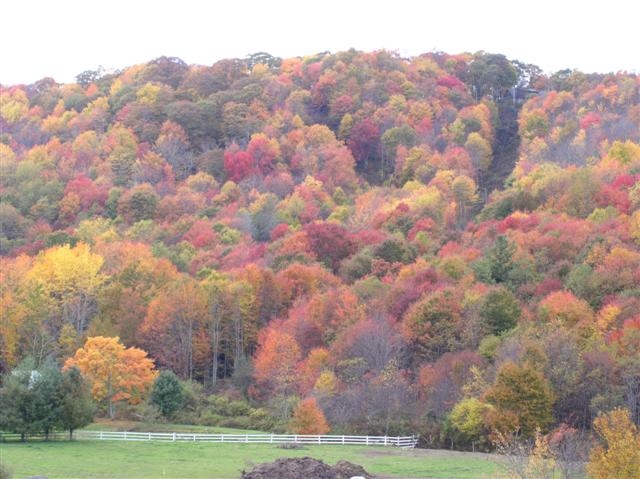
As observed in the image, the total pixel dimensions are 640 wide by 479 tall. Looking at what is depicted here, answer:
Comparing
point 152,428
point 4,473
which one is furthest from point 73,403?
point 4,473

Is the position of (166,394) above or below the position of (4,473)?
above

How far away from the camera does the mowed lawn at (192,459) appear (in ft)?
152

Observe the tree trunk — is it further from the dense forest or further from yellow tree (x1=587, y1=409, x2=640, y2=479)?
yellow tree (x1=587, y1=409, x2=640, y2=479)

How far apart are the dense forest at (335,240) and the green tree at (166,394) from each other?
0.43ft

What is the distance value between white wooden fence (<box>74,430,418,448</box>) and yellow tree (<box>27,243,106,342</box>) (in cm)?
2213

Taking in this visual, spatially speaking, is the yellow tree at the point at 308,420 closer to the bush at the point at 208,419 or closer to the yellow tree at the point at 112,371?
the bush at the point at 208,419

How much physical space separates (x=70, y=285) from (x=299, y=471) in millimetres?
44812

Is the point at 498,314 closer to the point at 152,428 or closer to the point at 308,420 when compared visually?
the point at 308,420

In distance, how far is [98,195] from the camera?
4564 inches

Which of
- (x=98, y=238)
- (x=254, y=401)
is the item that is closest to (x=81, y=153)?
(x=98, y=238)

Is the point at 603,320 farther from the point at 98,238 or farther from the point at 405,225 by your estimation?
the point at 98,238

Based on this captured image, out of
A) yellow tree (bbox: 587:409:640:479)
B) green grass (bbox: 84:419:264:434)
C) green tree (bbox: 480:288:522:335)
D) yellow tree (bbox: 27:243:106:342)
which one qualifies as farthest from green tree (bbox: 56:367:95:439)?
yellow tree (bbox: 587:409:640:479)

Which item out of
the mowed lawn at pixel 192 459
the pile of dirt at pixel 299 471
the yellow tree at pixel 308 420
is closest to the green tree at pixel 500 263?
the yellow tree at pixel 308 420

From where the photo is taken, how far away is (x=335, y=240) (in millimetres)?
94125
